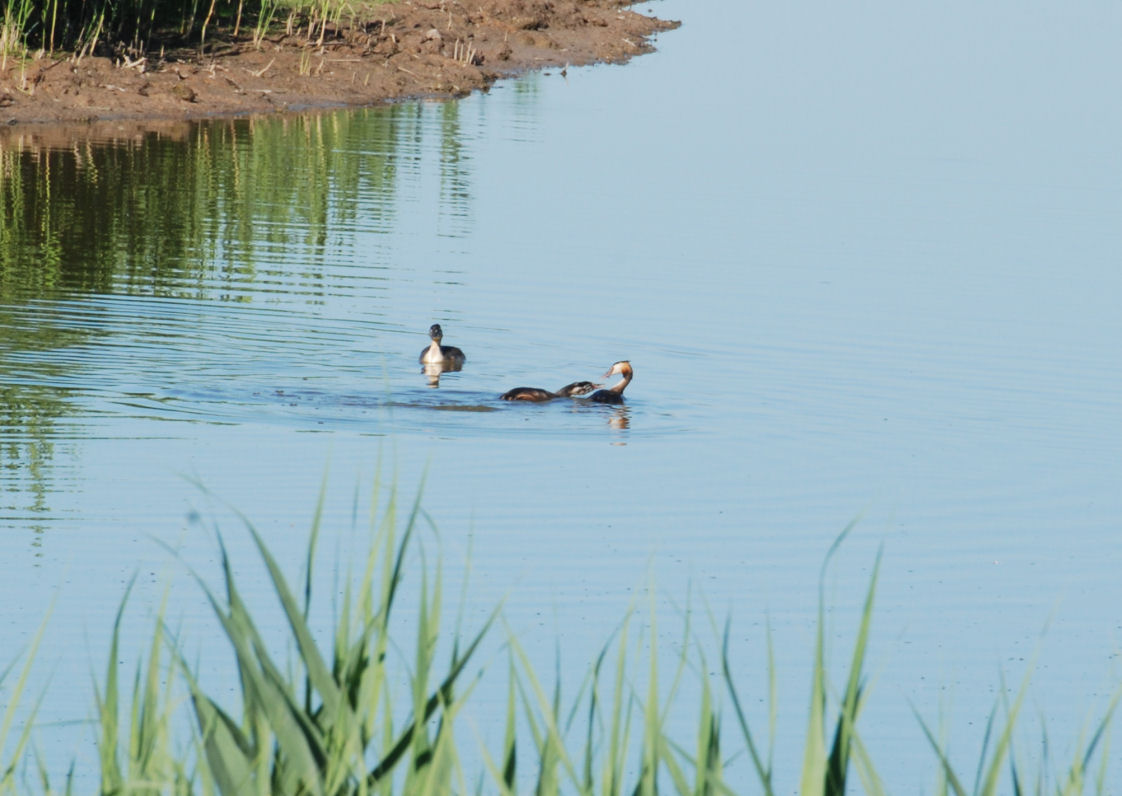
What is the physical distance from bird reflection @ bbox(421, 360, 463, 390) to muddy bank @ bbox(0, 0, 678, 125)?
14.8 metres

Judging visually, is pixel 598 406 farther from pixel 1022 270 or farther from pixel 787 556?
pixel 1022 270

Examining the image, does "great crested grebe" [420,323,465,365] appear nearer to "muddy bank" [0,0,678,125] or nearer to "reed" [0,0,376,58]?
"muddy bank" [0,0,678,125]

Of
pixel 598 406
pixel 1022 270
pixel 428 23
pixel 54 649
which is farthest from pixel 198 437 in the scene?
pixel 428 23

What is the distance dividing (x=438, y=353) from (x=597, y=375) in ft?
4.81

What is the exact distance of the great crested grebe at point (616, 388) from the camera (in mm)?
13828

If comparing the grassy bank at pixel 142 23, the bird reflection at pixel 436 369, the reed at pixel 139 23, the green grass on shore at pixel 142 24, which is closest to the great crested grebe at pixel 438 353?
the bird reflection at pixel 436 369

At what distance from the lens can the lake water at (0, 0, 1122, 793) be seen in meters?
8.98

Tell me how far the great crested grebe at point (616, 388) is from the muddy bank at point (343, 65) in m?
16.0

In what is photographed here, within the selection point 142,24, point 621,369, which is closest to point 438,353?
point 621,369

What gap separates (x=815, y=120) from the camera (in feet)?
109

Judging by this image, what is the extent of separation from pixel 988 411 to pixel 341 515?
6148 millimetres

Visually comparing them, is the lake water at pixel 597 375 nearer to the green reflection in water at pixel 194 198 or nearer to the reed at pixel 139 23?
the green reflection in water at pixel 194 198

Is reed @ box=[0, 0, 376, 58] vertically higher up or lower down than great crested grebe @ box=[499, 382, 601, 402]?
higher up

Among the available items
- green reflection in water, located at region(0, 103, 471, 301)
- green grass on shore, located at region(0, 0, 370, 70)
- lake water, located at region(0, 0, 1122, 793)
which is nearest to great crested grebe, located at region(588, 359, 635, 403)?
lake water, located at region(0, 0, 1122, 793)
